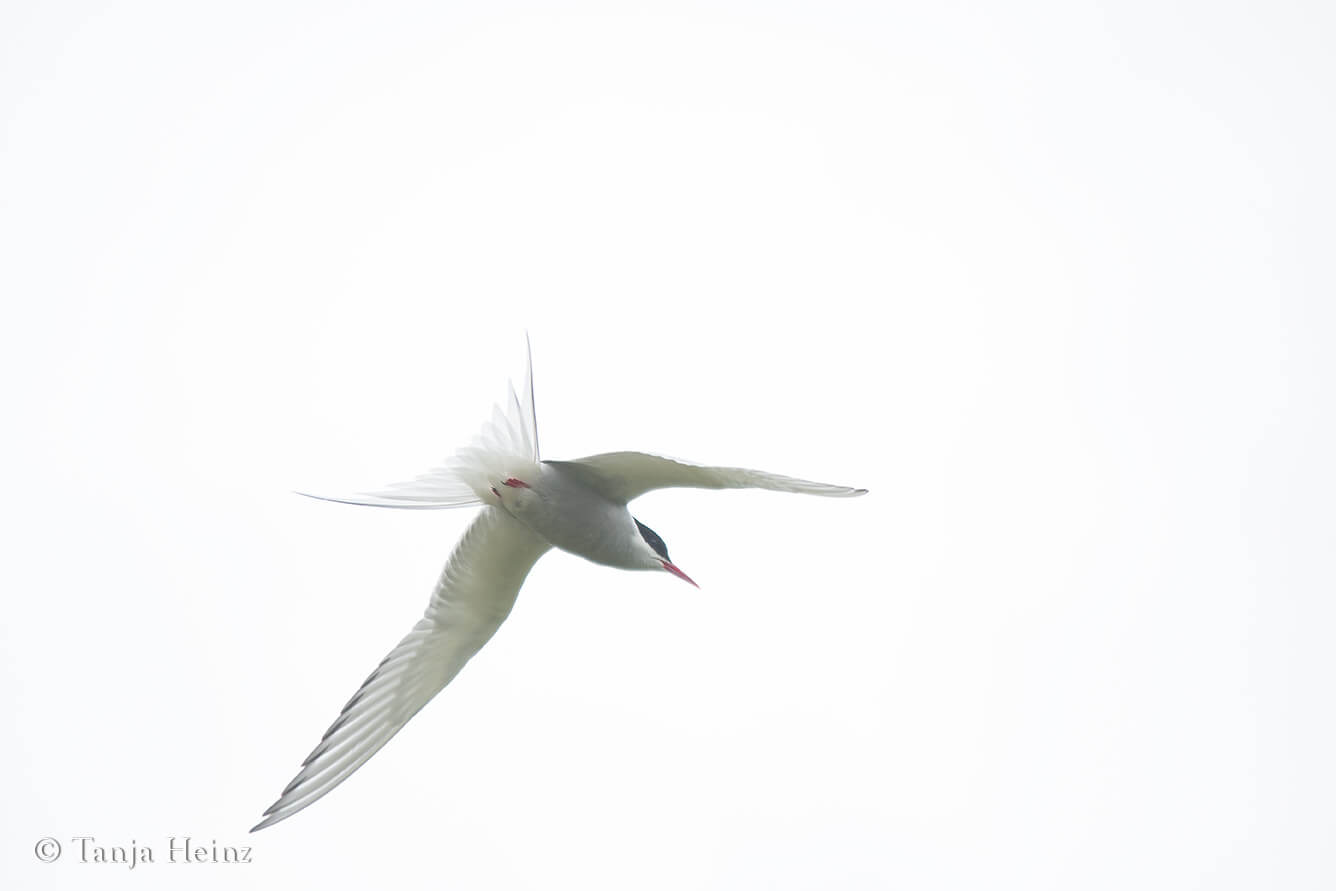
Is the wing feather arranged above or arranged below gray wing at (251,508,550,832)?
above

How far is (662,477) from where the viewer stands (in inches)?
234

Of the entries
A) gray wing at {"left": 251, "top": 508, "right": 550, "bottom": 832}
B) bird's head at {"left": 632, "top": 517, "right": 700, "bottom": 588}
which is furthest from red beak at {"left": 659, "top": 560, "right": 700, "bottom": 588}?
gray wing at {"left": 251, "top": 508, "right": 550, "bottom": 832}

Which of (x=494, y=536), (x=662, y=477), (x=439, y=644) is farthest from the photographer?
(x=439, y=644)

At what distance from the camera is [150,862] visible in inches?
298

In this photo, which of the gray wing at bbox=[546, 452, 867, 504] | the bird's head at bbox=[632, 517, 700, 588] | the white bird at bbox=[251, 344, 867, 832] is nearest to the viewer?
the gray wing at bbox=[546, 452, 867, 504]

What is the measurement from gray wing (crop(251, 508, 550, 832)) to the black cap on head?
0.50 meters

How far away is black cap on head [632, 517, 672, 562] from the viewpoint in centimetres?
639

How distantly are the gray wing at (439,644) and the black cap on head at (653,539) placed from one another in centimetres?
50

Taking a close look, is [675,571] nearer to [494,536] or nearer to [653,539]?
[653,539]

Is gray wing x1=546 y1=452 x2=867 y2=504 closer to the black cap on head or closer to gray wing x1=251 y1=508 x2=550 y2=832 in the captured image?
the black cap on head

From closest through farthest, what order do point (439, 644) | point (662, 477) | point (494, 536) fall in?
point (662, 477) → point (494, 536) → point (439, 644)

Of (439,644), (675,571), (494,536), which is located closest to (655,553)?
(675,571)

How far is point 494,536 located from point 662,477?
1066mm

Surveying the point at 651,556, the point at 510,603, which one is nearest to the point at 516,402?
the point at 651,556
